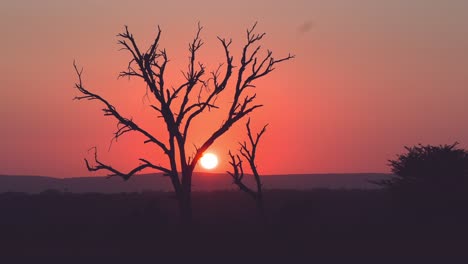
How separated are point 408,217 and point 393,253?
10.5 meters

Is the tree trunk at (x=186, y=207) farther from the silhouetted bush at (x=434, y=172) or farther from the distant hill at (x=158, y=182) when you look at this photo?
the distant hill at (x=158, y=182)

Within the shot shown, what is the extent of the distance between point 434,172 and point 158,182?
125587 mm

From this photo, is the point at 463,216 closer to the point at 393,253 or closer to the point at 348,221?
the point at 348,221

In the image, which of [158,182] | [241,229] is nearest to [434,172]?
[241,229]

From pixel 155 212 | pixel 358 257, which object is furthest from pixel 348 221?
pixel 358 257

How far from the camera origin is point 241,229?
3719 centimetres

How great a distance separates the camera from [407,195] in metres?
40.0

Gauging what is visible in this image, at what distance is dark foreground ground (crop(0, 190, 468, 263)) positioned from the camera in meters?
30.0

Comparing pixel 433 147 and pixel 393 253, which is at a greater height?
pixel 433 147

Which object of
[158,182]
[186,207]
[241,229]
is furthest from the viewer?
[158,182]

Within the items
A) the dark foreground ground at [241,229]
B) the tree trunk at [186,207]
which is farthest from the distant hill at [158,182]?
the tree trunk at [186,207]

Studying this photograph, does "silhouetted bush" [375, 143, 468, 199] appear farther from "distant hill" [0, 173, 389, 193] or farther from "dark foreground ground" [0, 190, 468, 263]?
"distant hill" [0, 173, 389, 193]

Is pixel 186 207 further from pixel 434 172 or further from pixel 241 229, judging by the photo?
pixel 434 172

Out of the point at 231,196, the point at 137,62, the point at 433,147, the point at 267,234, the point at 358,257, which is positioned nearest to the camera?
the point at 358,257
